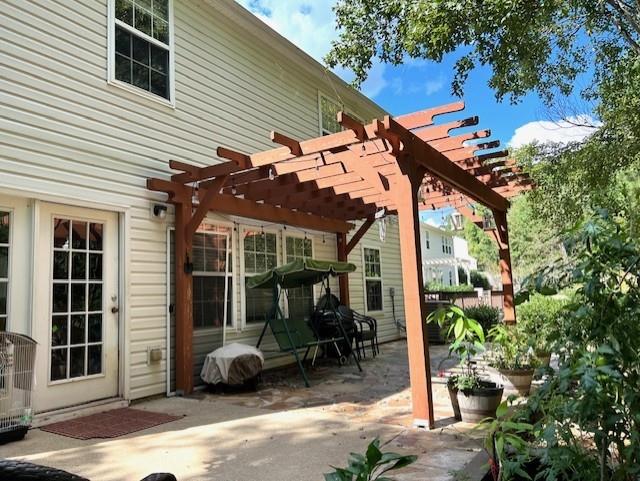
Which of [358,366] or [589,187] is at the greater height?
[589,187]

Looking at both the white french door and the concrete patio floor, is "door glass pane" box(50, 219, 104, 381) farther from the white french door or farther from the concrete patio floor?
the concrete patio floor

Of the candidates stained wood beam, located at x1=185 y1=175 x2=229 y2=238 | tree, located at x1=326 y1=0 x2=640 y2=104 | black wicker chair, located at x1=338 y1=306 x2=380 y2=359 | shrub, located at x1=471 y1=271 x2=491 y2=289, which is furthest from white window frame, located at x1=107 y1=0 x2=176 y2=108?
shrub, located at x1=471 y1=271 x2=491 y2=289

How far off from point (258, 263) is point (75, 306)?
3.04 m

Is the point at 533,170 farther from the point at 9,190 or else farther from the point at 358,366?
the point at 9,190

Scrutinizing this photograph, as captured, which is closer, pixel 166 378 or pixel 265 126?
pixel 166 378

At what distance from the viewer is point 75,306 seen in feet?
15.6

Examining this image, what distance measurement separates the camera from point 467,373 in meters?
4.27

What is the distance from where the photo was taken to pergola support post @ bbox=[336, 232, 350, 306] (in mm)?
8891

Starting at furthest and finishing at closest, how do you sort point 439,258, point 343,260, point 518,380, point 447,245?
point 447,245 → point 439,258 → point 343,260 → point 518,380

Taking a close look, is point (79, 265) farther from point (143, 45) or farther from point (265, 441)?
point (143, 45)

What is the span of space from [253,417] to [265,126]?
4.90 meters

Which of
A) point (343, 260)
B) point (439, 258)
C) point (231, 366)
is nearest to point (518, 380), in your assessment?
point (231, 366)

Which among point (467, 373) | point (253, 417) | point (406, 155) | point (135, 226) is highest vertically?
point (406, 155)

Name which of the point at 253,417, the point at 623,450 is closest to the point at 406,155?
the point at 253,417
